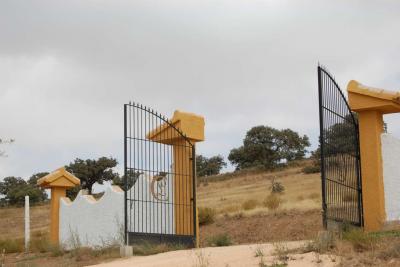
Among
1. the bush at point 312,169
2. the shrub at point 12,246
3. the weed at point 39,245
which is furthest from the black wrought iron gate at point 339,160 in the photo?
the bush at point 312,169

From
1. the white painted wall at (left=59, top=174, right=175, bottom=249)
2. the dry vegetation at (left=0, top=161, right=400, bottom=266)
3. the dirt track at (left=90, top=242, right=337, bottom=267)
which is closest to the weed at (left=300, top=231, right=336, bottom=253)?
the dry vegetation at (left=0, top=161, right=400, bottom=266)

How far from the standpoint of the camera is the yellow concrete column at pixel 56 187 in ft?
67.0

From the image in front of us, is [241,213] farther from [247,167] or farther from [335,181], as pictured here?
[247,167]

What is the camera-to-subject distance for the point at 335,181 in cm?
1197

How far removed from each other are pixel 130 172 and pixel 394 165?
5683mm

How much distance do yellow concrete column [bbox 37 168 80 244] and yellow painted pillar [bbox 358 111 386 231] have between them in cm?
1067

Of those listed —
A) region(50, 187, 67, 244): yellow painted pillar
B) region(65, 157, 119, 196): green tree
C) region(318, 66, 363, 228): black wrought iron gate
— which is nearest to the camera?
region(318, 66, 363, 228): black wrought iron gate

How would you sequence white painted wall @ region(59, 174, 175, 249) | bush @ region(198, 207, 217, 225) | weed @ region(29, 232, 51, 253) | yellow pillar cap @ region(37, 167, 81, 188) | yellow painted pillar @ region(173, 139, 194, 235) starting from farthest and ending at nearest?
bush @ region(198, 207, 217, 225)
yellow pillar cap @ region(37, 167, 81, 188)
weed @ region(29, 232, 51, 253)
yellow painted pillar @ region(173, 139, 194, 235)
white painted wall @ region(59, 174, 175, 249)

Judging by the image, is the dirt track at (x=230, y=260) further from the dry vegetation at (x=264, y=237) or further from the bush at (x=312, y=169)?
the bush at (x=312, y=169)

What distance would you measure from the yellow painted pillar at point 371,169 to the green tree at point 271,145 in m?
47.3

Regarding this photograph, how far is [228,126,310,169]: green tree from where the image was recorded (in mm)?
62156

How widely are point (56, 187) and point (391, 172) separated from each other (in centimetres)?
1139

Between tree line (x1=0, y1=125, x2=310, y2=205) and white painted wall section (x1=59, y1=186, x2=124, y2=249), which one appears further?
tree line (x1=0, y1=125, x2=310, y2=205)

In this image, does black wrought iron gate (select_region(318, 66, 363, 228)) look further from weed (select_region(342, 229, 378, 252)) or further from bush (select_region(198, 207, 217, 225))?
bush (select_region(198, 207, 217, 225))
